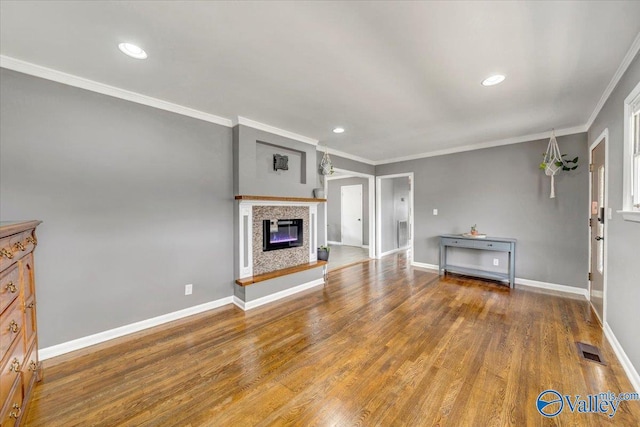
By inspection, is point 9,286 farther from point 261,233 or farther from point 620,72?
point 620,72

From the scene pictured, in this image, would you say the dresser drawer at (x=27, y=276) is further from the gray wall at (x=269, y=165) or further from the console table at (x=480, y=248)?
the console table at (x=480, y=248)

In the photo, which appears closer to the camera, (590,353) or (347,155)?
(590,353)

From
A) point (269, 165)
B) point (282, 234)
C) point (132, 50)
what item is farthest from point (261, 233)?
point (132, 50)

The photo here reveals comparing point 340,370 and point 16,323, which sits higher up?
point 16,323

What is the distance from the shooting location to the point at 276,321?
288cm

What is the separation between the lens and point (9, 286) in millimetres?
1413

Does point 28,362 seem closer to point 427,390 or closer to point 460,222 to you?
point 427,390

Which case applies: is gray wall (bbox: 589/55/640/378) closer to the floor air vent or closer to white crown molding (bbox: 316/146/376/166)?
the floor air vent

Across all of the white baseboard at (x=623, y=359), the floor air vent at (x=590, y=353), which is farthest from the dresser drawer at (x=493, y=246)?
the floor air vent at (x=590, y=353)

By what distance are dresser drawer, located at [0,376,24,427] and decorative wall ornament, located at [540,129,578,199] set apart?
5.71 meters

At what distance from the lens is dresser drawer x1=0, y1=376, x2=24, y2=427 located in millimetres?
1242

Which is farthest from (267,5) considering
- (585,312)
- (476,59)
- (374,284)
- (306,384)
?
(585,312)

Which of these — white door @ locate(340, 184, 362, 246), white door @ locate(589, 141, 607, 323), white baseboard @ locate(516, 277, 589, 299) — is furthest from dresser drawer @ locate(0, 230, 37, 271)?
white door @ locate(340, 184, 362, 246)

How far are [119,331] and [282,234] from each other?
7.08ft
